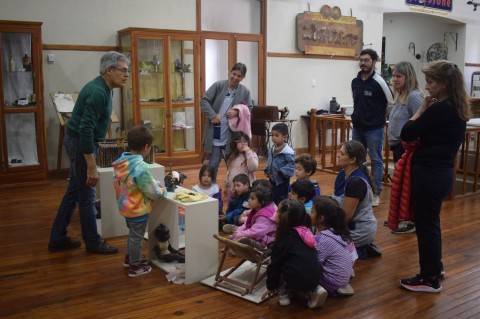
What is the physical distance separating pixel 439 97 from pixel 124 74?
6.89 feet

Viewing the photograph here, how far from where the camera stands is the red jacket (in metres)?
3.17

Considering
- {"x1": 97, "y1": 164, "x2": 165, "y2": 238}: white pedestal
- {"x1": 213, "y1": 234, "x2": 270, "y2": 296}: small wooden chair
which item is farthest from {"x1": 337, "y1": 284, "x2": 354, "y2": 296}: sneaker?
{"x1": 97, "y1": 164, "x2": 165, "y2": 238}: white pedestal

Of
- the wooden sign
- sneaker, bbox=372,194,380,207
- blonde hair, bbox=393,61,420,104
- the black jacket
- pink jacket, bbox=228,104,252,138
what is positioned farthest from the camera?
the wooden sign

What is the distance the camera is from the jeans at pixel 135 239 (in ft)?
10.8

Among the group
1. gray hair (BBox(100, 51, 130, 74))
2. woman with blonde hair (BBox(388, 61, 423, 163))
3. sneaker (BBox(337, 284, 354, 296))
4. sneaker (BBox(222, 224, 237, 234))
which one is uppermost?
gray hair (BBox(100, 51, 130, 74))

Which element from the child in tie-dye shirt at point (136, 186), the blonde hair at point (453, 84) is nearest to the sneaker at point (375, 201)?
the blonde hair at point (453, 84)

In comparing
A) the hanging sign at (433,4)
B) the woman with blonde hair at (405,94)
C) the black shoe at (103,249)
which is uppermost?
the hanging sign at (433,4)

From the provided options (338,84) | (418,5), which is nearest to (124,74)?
(338,84)

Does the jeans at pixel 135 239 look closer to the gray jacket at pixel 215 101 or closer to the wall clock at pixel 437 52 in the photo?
the gray jacket at pixel 215 101

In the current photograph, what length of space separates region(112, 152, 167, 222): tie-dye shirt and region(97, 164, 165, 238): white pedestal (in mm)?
783

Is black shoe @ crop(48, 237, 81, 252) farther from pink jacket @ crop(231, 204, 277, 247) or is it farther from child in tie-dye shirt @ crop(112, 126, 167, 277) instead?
pink jacket @ crop(231, 204, 277, 247)

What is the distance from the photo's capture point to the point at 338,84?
372 inches

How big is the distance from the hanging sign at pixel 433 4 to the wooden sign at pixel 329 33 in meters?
1.62

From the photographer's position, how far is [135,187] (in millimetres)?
3232
